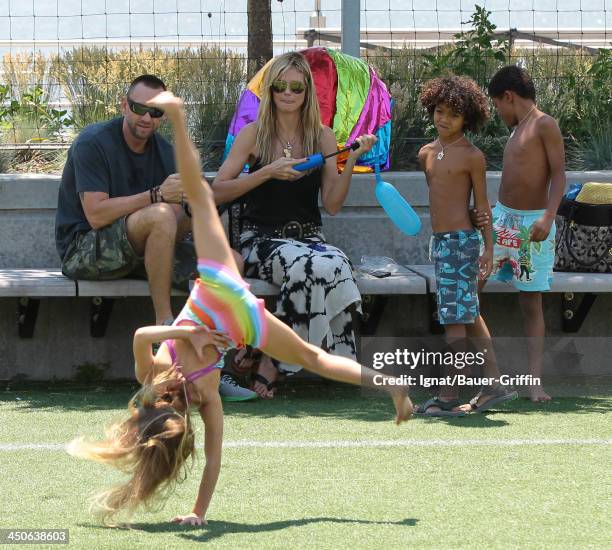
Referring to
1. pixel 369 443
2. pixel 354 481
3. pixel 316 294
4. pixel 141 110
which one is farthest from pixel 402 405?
pixel 141 110

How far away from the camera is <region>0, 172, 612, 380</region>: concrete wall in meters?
7.22

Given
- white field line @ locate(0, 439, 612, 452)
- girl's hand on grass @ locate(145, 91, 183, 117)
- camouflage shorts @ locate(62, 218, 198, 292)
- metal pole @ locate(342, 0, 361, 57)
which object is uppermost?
metal pole @ locate(342, 0, 361, 57)

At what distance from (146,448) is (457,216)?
2.65 m

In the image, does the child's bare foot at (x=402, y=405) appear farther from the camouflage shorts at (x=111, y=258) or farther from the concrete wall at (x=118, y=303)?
the concrete wall at (x=118, y=303)

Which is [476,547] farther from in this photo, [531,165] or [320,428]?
[531,165]

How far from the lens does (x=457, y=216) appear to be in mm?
6098

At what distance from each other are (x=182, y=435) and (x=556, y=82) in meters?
6.06

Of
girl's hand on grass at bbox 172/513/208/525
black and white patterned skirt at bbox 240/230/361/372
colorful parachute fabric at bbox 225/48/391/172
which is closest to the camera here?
girl's hand on grass at bbox 172/513/208/525

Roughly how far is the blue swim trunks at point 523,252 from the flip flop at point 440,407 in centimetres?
81

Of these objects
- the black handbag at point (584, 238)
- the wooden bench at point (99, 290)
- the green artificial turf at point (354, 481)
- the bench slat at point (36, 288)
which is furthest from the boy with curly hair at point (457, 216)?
the bench slat at point (36, 288)

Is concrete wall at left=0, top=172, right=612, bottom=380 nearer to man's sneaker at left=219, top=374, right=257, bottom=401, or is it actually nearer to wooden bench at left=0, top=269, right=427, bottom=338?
wooden bench at left=0, top=269, right=427, bottom=338

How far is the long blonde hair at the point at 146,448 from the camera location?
12.9 ft

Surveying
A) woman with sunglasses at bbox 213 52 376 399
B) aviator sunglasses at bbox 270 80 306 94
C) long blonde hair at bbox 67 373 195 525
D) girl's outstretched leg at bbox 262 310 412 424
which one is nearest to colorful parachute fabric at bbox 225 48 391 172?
woman with sunglasses at bbox 213 52 376 399

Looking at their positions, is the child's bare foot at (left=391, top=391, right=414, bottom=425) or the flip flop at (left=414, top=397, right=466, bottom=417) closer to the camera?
the child's bare foot at (left=391, top=391, right=414, bottom=425)
